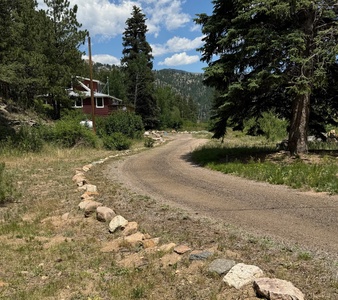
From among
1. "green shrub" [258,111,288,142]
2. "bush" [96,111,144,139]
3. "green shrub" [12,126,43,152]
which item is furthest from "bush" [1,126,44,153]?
"green shrub" [258,111,288,142]

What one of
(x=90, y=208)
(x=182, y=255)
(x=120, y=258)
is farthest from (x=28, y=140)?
(x=182, y=255)

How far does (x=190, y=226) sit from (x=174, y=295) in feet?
7.44

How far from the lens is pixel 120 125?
28094 millimetres

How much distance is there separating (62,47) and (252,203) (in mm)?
27286

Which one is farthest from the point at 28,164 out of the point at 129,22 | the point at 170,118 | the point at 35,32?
the point at 170,118

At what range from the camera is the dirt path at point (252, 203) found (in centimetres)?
532

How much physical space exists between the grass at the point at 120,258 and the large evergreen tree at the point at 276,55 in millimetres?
6560

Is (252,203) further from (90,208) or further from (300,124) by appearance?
(300,124)

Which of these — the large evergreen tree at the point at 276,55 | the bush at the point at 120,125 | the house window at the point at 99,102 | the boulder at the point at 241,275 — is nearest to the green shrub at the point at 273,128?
the bush at the point at 120,125

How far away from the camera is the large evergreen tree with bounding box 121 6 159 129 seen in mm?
44406

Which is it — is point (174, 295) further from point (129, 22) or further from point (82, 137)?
point (129, 22)

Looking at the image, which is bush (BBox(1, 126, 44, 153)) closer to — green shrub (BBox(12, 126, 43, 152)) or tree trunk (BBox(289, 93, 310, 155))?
green shrub (BBox(12, 126, 43, 152))

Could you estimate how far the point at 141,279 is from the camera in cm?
421

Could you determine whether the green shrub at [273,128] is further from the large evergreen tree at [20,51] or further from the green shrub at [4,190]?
the green shrub at [4,190]
